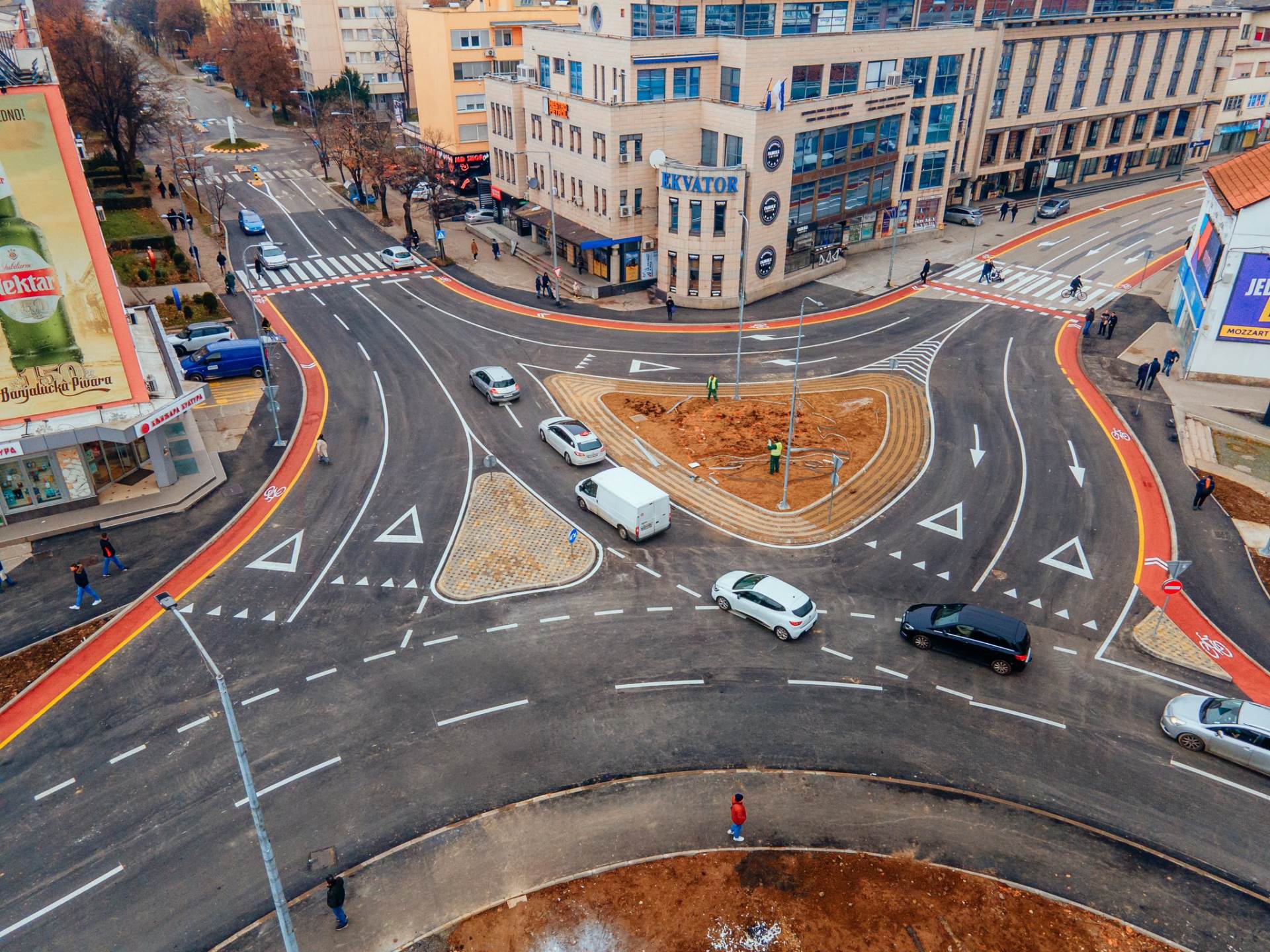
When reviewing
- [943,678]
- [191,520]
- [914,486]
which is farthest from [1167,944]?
[191,520]

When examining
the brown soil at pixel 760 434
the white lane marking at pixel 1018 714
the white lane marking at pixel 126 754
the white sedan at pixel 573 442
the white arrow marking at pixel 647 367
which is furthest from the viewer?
the white arrow marking at pixel 647 367

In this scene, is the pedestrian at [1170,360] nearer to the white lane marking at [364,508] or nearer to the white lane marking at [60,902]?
the white lane marking at [364,508]

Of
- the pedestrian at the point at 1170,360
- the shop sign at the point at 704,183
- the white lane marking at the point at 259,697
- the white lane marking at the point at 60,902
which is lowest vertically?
the white lane marking at the point at 60,902

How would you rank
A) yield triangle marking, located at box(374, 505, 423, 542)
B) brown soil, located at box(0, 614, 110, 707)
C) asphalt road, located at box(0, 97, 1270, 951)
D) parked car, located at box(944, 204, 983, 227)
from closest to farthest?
asphalt road, located at box(0, 97, 1270, 951) → brown soil, located at box(0, 614, 110, 707) → yield triangle marking, located at box(374, 505, 423, 542) → parked car, located at box(944, 204, 983, 227)

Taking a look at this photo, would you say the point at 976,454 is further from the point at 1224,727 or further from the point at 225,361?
the point at 225,361

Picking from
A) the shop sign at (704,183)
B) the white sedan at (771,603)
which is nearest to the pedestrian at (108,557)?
the white sedan at (771,603)

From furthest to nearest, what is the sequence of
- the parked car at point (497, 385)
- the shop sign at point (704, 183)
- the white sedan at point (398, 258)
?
1. the white sedan at point (398, 258)
2. the shop sign at point (704, 183)
3. the parked car at point (497, 385)

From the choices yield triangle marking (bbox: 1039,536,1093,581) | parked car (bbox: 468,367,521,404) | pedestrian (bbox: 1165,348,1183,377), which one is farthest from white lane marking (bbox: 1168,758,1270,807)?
parked car (bbox: 468,367,521,404)

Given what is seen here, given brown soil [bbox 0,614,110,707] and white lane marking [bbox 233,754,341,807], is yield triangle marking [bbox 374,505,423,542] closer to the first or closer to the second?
brown soil [bbox 0,614,110,707]
